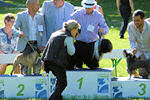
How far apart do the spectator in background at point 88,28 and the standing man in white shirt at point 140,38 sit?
1.48 ft

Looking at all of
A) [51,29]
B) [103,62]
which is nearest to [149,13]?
[103,62]

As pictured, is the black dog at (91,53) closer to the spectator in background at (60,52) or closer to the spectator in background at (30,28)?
the spectator in background at (30,28)

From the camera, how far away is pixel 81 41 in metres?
8.20

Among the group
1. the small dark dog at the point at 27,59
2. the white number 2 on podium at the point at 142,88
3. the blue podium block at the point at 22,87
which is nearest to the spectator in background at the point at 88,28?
the small dark dog at the point at 27,59

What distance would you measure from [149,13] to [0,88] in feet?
52.4

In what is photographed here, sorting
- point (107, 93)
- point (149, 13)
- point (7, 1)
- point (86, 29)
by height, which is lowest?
point (107, 93)

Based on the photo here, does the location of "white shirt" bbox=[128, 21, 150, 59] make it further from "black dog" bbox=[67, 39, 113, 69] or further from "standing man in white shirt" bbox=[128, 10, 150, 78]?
"black dog" bbox=[67, 39, 113, 69]

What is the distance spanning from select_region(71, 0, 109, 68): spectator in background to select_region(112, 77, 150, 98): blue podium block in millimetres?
735

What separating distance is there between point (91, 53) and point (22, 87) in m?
1.30

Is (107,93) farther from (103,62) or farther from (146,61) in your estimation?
(103,62)

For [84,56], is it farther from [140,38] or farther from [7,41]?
[7,41]

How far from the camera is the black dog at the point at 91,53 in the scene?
7.73m

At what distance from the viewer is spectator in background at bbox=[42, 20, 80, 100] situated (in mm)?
6879

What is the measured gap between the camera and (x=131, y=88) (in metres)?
7.63
